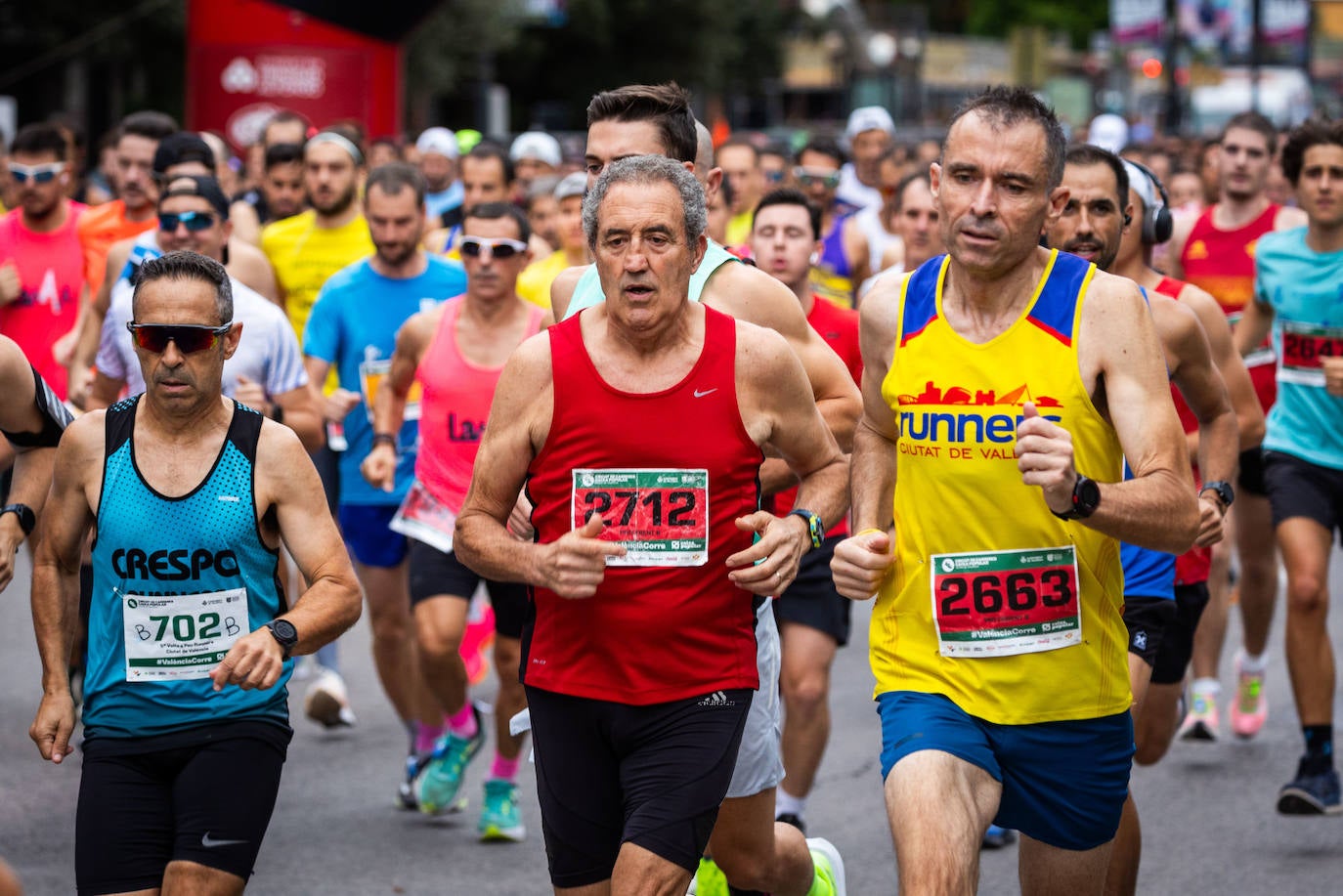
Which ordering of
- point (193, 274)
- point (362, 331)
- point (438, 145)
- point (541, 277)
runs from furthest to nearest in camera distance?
point (438, 145)
point (541, 277)
point (362, 331)
point (193, 274)

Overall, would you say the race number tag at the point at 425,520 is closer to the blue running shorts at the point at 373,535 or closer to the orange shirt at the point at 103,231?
the blue running shorts at the point at 373,535

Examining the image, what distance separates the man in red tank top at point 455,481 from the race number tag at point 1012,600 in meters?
2.83

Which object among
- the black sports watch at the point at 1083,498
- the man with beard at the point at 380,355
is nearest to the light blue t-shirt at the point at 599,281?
the black sports watch at the point at 1083,498

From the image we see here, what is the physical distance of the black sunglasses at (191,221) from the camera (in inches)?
302

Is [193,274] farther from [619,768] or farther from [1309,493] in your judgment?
[1309,493]

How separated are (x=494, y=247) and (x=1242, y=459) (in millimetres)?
3319

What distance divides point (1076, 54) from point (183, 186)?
86182mm

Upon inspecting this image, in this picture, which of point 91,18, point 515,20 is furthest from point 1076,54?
point 91,18

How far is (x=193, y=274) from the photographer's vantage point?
488cm

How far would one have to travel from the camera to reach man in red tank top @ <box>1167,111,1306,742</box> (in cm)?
873

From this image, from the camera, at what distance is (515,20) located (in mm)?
44938

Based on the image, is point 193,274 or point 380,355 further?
point 380,355

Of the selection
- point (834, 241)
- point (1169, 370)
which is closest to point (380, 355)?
point (1169, 370)

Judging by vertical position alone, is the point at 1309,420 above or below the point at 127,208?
below
